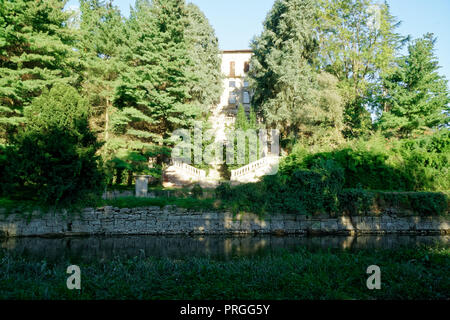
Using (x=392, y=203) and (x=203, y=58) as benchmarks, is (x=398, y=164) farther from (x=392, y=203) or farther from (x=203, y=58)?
(x=203, y=58)

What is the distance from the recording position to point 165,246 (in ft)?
34.1

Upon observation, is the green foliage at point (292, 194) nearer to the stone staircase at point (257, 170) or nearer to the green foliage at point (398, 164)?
the green foliage at point (398, 164)

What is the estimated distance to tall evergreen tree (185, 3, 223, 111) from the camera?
30.0m

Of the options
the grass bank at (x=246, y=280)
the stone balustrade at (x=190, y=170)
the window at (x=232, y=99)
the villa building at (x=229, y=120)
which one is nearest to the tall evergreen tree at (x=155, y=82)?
the stone balustrade at (x=190, y=170)

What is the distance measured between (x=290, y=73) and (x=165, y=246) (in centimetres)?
2234

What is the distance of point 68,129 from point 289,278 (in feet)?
36.9

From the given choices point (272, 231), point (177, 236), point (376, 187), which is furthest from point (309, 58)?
point (177, 236)

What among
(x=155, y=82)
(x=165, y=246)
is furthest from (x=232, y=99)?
(x=165, y=246)

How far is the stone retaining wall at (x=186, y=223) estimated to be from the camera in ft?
41.9

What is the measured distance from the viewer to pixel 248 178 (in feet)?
75.5

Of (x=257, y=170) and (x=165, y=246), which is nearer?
(x=165, y=246)

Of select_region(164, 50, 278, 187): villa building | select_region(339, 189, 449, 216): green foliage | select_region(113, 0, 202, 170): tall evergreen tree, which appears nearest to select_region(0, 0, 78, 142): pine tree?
select_region(113, 0, 202, 170): tall evergreen tree

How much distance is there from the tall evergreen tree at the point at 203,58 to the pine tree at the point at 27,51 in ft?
43.0
